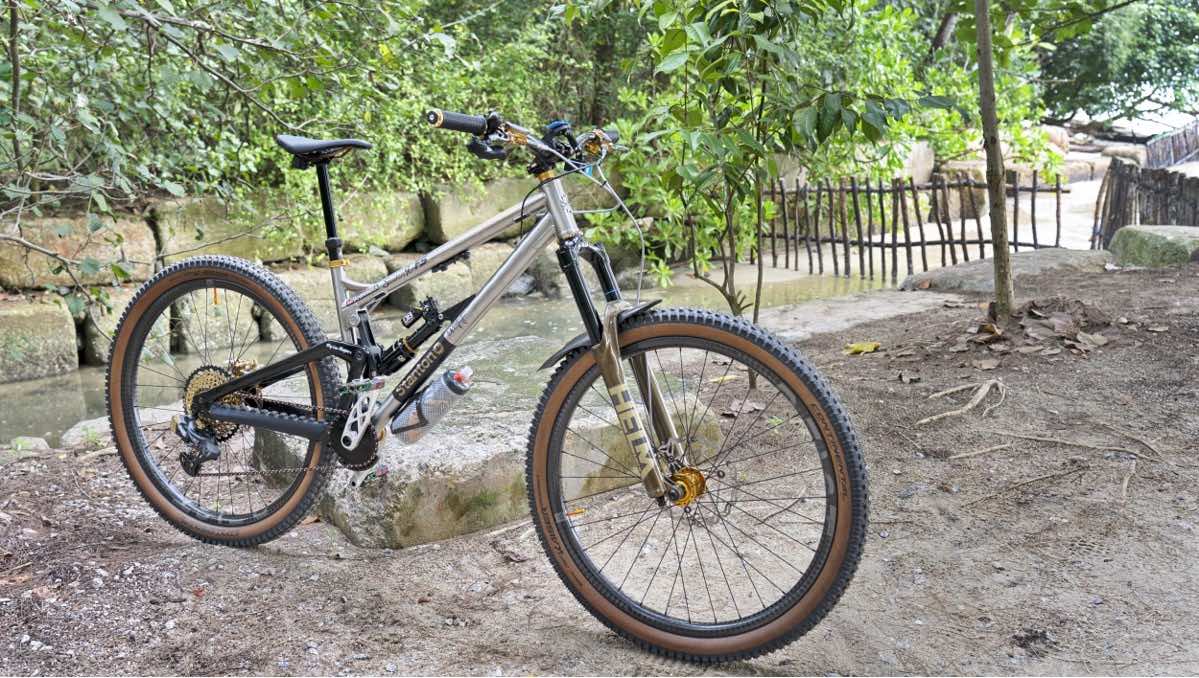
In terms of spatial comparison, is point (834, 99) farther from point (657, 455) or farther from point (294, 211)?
point (294, 211)

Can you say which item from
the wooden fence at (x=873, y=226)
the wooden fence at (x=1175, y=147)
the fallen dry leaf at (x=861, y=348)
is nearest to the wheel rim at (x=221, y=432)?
the fallen dry leaf at (x=861, y=348)

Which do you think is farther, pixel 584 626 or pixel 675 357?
pixel 675 357

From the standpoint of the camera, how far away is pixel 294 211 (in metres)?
5.96

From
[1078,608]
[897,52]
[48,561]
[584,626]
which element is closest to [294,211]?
[48,561]

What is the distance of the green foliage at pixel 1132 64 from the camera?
16312mm

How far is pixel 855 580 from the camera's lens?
2.56 meters

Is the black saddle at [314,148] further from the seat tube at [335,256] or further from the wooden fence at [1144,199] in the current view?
the wooden fence at [1144,199]

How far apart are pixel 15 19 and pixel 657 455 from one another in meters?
2.64

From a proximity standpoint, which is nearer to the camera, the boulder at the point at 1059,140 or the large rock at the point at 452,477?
the large rock at the point at 452,477

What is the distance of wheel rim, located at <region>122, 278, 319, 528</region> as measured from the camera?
9.62 ft

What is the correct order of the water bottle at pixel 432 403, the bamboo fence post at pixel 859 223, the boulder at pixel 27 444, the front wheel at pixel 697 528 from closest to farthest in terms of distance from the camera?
the front wheel at pixel 697 528, the water bottle at pixel 432 403, the boulder at pixel 27 444, the bamboo fence post at pixel 859 223

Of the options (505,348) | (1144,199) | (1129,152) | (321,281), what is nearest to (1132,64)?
Answer: (1129,152)

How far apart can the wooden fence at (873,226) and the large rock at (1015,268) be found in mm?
1203

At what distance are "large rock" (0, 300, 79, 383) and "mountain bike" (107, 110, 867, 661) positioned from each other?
11.1 feet
